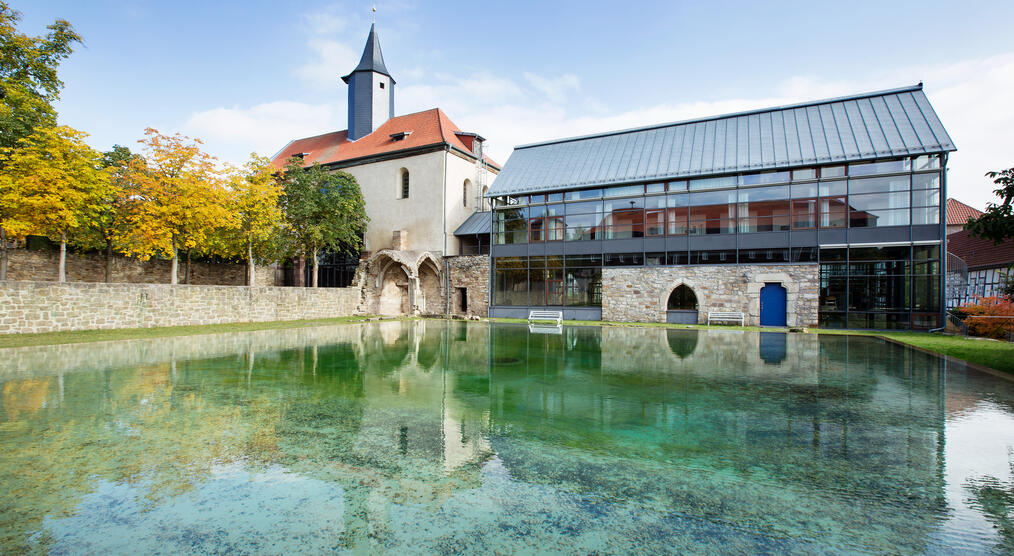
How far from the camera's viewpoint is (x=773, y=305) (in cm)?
1994

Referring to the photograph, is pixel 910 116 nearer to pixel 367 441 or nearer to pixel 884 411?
pixel 884 411

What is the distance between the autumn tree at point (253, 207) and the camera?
21062 mm

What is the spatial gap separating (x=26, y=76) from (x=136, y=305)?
10.0 m

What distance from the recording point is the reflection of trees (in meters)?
2.85

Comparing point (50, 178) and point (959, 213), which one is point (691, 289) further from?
point (50, 178)

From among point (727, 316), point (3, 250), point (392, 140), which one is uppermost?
point (392, 140)

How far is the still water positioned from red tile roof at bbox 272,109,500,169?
2298 cm

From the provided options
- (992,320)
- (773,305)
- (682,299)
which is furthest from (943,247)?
(682,299)

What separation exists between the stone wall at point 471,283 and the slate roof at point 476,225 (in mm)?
1735

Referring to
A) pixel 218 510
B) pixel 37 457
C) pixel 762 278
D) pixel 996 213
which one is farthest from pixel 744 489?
pixel 762 278

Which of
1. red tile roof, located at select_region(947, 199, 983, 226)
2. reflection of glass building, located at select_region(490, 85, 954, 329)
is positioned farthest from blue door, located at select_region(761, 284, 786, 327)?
red tile roof, located at select_region(947, 199, 983, 226)

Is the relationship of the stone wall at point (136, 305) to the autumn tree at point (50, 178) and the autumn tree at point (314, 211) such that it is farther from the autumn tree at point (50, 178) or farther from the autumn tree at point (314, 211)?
the autumn tree at point (314, 211)

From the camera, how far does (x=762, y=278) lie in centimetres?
2003

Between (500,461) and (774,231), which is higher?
(774,231)
